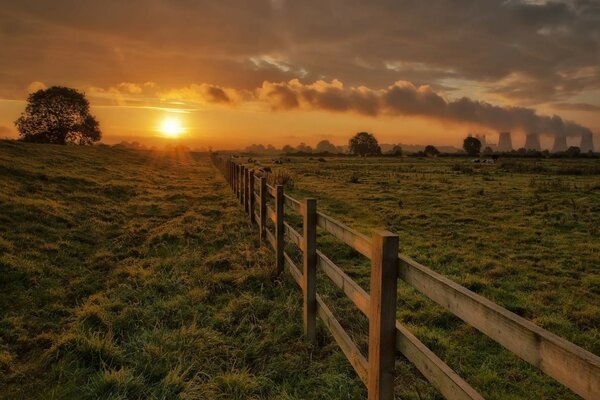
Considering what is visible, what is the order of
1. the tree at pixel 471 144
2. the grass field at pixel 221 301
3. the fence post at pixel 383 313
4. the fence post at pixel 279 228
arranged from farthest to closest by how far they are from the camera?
the tree at pixel 471 144, the fence post at pixel 279 228, the grass field at pixel 221 301, the fence post at pixel 383 313

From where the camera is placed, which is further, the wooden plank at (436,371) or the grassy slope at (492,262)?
the grassy slope at (492,262)

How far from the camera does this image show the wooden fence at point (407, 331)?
1.68 meters

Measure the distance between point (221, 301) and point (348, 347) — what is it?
3.10 m

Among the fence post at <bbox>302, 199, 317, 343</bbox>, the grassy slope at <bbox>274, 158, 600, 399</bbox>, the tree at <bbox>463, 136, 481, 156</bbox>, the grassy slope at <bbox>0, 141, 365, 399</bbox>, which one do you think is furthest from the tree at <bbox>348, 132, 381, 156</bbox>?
the fence post at <bbox>302, 199, 317, 343</bbox>

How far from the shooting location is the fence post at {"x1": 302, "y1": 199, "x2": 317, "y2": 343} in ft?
17.4

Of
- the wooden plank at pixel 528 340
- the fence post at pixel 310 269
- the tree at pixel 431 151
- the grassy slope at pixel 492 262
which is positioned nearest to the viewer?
the wooden plank at pixel 528 340

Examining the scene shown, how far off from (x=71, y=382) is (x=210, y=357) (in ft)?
4.79

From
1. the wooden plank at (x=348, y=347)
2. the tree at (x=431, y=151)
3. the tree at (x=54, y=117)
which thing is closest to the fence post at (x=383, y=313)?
the wooden plank at (x=348, y=347)

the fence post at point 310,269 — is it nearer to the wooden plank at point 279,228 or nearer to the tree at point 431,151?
the wooden plank at point 279,228

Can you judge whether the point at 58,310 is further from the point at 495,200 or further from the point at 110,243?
the point at 495,200

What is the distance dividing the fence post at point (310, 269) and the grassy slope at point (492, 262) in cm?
63

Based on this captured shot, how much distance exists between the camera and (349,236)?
4.09 m

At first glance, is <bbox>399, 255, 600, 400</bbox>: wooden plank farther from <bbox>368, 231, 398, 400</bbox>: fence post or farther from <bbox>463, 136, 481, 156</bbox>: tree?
<bbox>463, 136, 481, 156</bbox>: tree

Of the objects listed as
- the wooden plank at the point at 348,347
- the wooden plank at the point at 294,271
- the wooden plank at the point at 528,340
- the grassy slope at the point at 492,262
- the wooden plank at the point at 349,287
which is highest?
the wooden plank at the point at 528,340
